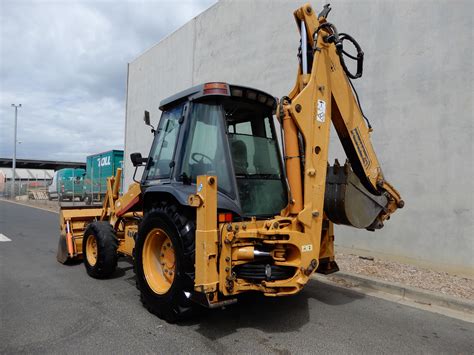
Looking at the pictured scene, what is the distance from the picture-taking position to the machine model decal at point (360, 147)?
461 cm

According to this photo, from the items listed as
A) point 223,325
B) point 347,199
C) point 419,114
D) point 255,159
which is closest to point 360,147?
point 347,199

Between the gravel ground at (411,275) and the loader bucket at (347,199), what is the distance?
2.15 metres

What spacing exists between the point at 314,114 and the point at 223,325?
8.09 feet

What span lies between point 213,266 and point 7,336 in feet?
7.24

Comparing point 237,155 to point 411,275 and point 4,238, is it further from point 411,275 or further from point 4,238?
point 4,238

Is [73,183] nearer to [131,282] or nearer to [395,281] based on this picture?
[131,282]

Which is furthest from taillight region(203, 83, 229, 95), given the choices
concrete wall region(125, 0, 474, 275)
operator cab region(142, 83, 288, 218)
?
concrete wall region(125, 0, 474, 275)

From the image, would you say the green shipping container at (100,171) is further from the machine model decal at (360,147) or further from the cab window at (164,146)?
the machine model decal at (360,147)

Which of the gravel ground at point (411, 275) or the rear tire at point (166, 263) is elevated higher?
the rear tire at point (166, 263)

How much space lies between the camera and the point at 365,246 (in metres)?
8.35

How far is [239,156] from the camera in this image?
4473 millimetres

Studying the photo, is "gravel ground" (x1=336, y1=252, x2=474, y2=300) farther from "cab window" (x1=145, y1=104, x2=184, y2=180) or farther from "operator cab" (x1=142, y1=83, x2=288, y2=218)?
"cab window" (x1=145, y1=104, x2=184, y2=180)

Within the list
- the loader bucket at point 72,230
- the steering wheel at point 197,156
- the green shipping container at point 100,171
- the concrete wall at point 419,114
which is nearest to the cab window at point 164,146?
the steering wheel at point 197,156

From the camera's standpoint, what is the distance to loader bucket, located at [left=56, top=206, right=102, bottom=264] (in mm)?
6859
